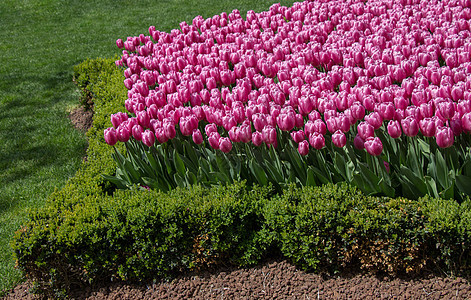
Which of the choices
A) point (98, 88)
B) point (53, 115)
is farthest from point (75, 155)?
point (53, 115)

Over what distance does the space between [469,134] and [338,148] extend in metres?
1.11

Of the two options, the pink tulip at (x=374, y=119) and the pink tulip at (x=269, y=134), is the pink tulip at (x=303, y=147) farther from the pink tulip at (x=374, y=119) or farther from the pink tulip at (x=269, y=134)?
the pink tulip at (x=374, y=119)

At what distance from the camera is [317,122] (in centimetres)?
411

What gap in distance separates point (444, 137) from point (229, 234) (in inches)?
74.0

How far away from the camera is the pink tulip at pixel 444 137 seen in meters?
3.73

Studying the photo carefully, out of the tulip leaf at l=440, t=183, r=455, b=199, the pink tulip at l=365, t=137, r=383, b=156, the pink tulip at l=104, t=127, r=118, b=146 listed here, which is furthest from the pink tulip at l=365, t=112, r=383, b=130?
the pink tulip at l=104, t=127, r=118, b=146

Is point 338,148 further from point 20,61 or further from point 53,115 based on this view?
point 20,61

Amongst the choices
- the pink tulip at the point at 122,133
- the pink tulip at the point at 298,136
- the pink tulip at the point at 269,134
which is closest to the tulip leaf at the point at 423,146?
the pink tulip at the point at 298,136

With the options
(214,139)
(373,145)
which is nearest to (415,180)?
(373,145)

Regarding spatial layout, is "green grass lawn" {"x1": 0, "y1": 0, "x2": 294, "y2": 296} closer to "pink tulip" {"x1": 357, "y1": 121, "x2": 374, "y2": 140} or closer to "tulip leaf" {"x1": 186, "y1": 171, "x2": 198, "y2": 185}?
"tulip leaf" {"x1": 186, "y1": 171, "x2": 198, "y2": 185}

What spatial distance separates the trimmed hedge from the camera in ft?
12.2

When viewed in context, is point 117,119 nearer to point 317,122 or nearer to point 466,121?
point 317,122

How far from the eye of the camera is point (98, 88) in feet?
24.8

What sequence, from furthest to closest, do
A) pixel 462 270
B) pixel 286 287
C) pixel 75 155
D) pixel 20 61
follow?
pixel 20 61 < pixel 75 155 < pixel 286 287 < pixel 462 270
